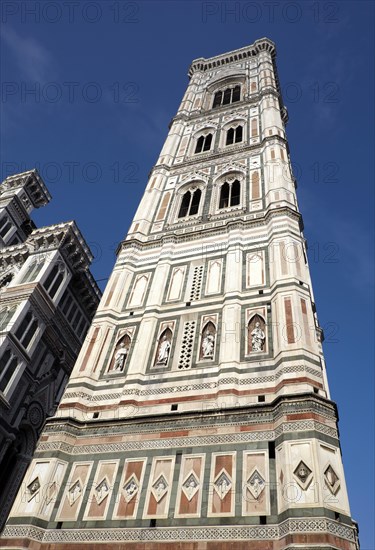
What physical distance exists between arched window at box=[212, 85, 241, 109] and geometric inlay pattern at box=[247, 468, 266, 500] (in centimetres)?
2168

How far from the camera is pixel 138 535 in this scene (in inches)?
303

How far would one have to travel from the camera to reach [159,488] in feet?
27.3

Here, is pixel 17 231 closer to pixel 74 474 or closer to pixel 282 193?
pixel 282 193

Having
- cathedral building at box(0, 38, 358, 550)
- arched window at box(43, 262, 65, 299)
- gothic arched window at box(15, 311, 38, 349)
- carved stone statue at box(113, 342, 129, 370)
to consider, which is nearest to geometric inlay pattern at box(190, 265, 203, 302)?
cathedral building at box(0, 38, 358, 550)

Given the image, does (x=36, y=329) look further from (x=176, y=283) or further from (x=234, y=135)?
(x=234, y=135)

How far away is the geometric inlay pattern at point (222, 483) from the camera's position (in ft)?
25.8

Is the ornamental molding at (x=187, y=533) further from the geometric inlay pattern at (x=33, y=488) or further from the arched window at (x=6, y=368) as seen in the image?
the arched window at (x=6, y=368)

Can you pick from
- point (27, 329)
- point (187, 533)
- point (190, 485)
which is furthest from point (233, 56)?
point (187, 533)

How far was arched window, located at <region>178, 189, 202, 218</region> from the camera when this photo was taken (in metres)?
17.0

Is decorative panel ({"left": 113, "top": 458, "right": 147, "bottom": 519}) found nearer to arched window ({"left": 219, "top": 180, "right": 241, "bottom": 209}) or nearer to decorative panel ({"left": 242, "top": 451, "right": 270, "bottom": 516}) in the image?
decorative panel ({"left": 242, "top": 451, "right": 270, "bottom": 516})

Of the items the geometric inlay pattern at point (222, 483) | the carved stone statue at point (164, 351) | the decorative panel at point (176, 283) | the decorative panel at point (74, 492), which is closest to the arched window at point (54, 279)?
the decorative panel at point (176, 283)

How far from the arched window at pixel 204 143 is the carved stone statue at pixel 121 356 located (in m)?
12.1

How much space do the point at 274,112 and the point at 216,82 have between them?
900 centimetres

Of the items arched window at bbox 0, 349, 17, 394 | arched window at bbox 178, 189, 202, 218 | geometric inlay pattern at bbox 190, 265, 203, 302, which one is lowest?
arched window at bbox 0, 349, 17, 394
